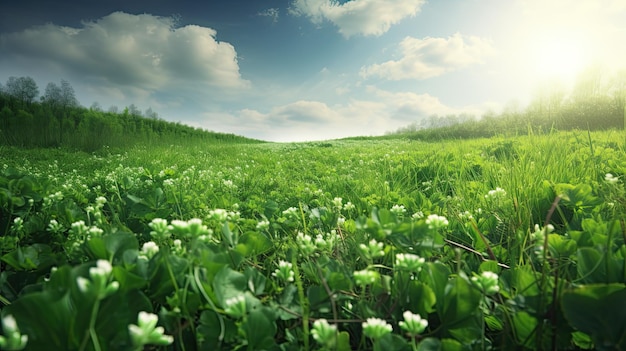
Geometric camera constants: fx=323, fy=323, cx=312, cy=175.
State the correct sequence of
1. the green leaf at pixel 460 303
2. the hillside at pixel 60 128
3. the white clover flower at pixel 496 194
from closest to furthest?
the green leaf at pixel 460 303
the white clover flower at pixel 496 194
the hillside at pixel 60 128

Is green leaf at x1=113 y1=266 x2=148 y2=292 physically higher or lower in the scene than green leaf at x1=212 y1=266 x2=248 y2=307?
higher

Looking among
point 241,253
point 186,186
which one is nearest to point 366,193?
point 186,186

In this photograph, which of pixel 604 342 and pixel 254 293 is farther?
pixel 254 293

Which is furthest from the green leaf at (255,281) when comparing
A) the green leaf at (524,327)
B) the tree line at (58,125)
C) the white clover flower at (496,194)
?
the tree line at (58,125)

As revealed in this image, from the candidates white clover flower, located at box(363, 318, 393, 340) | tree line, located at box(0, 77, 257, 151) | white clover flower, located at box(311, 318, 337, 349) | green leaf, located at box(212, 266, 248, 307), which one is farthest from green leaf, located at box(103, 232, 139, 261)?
tree line, located at box(0, 77, 257, 151)

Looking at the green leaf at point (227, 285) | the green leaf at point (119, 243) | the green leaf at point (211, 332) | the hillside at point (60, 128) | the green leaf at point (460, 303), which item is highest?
the hillside at point (60, 128)

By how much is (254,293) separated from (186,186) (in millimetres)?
3068

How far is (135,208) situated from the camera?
2.31 metres

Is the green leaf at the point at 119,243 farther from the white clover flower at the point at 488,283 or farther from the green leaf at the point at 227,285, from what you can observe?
the white clover flower at the point at 488,283

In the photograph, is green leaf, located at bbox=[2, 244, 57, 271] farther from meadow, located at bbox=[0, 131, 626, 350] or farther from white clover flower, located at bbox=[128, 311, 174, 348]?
white clover flower, located at bbox=[128, 311, 174, 348]

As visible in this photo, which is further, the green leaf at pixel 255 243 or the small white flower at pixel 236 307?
the green leaf at pixel 255 243

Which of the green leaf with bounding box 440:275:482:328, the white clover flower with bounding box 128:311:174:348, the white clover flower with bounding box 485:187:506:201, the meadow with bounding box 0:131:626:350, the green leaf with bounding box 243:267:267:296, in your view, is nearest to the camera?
the white clover flower with bounding box 128:311:174:348

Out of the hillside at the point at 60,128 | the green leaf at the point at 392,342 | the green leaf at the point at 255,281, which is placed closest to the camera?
the green leaf at the point at 392,342

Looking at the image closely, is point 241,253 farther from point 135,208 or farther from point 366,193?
point 366,193
